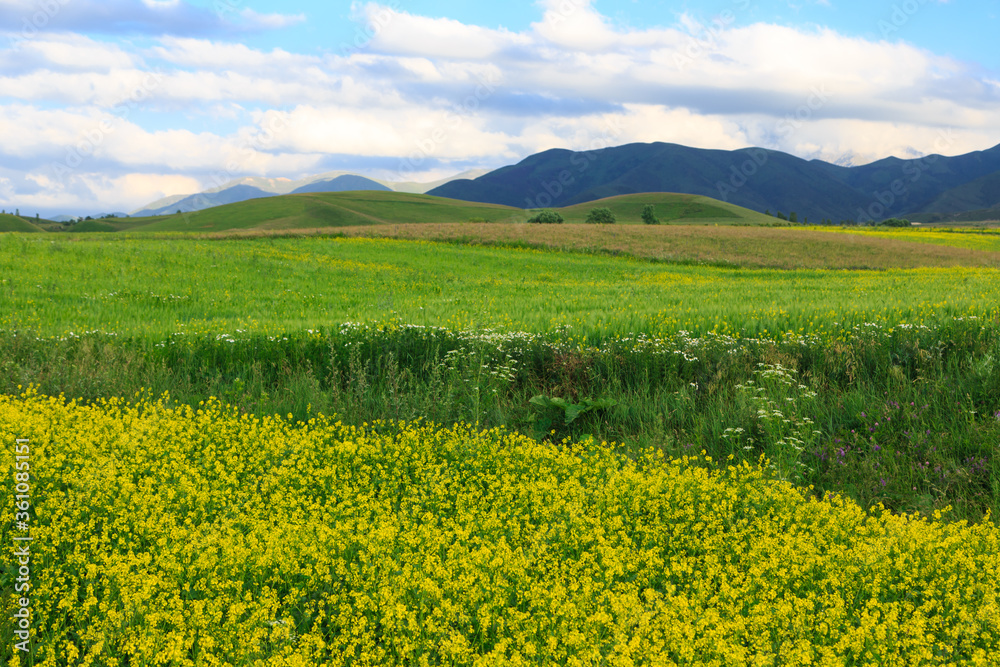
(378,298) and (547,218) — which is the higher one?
(547,218)

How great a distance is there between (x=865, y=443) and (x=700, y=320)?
4456 mm

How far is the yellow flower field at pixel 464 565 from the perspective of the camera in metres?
2.98

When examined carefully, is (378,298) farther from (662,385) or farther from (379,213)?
(379,213)

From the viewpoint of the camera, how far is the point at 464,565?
345 cm

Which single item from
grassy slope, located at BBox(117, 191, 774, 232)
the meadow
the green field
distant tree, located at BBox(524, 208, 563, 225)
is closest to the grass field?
the meadow

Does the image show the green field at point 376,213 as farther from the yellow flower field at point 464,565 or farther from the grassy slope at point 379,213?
the yellow flower field at point 464,565

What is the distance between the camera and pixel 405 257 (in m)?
Result: 31.4

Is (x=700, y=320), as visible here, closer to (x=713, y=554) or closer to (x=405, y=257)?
Result: (x=713, y=554)

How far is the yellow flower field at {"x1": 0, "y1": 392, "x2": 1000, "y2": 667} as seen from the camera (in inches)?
117

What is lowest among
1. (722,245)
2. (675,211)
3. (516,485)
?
(516,485)

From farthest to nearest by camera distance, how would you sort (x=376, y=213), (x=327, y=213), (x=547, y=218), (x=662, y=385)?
(x=376, y=213), (x=327, y=213), (x=547, y=218), (x=662, y=385)

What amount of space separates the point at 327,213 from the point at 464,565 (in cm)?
11660

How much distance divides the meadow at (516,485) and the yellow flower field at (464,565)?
0.08 ft

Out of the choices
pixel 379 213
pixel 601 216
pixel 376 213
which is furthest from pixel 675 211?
pixel 376 213
